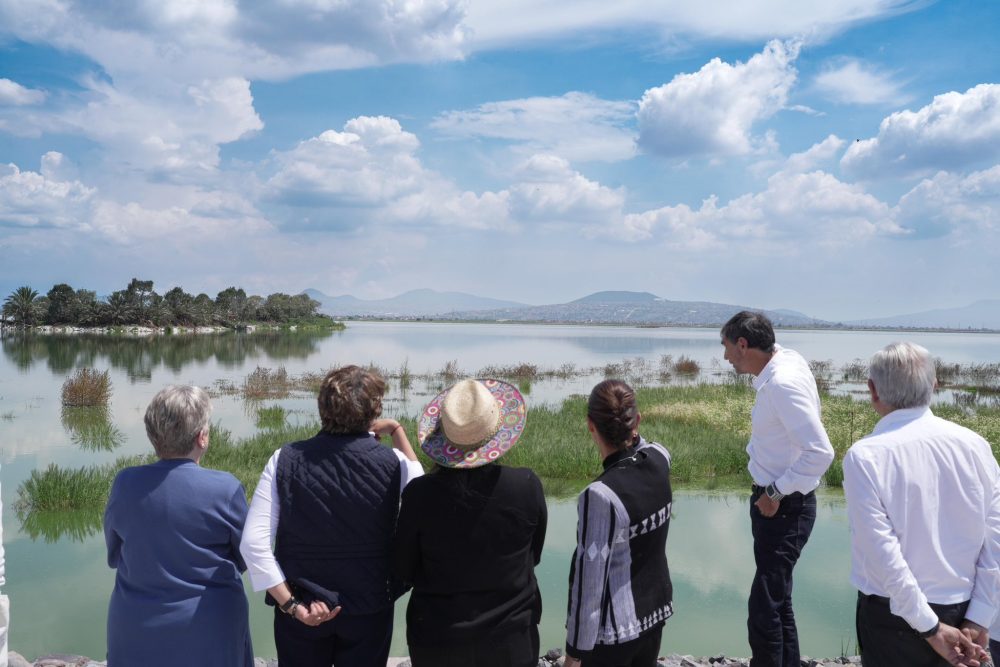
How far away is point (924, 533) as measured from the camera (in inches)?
84.2

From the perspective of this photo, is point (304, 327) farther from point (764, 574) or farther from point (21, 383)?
point (764, 574)

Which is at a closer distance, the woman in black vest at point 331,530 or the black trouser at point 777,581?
the woman in black vest at point 331,530

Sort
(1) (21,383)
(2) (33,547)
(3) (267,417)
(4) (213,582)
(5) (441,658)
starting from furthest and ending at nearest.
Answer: (1) (21,383), (3) (267,417), (2) (33,547), (4) (213,582), (5) (441,658)

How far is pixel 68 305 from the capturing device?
5875 cm

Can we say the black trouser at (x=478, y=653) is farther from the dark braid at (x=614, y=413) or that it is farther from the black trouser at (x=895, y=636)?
the black trouser at (x=895, y=636)

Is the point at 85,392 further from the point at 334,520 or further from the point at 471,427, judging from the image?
the point at 471,427

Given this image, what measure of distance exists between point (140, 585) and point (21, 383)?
23938 millimetres

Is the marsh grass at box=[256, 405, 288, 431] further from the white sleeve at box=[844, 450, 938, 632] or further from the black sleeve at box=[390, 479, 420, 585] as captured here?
the white sleeve at box=[844, 450, 938, 632]

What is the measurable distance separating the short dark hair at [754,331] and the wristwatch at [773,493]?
0.62 metres

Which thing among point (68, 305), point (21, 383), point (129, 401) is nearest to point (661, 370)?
point (129, 401)

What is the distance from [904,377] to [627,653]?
49.1 inches

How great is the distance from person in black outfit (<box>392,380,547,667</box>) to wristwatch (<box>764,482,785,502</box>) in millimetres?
1349

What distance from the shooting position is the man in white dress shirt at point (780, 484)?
3037 mm

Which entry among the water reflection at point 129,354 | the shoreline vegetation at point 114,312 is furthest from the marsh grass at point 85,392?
the shoreline vegetation at point 114,312
